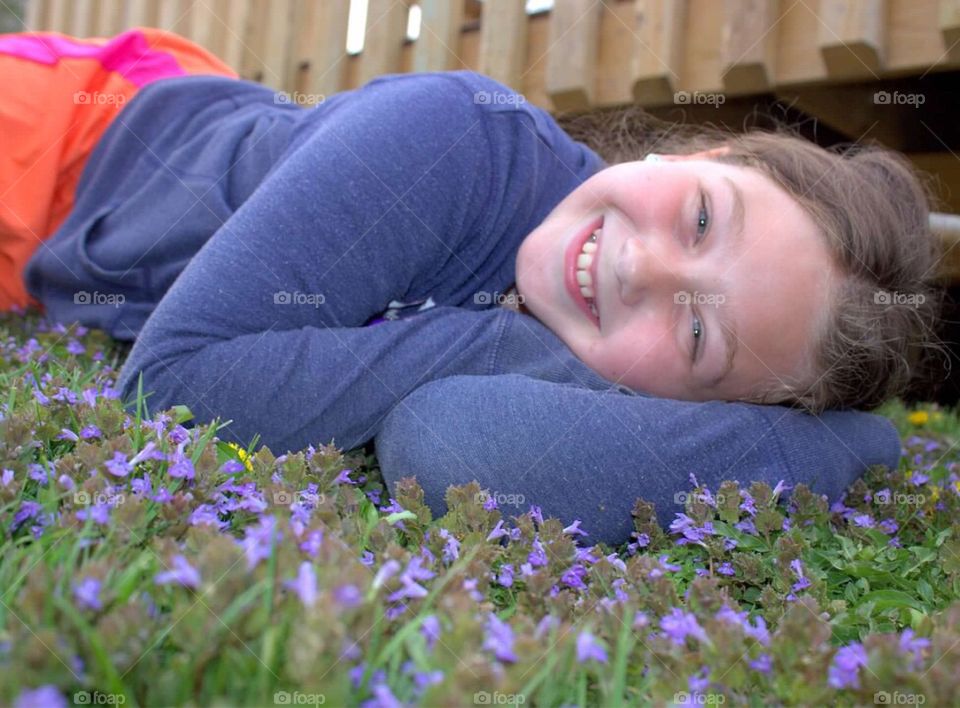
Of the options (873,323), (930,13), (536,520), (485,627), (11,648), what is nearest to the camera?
(11,648)

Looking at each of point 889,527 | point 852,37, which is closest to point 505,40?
point 852,37

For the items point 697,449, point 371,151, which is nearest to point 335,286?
point 371,151

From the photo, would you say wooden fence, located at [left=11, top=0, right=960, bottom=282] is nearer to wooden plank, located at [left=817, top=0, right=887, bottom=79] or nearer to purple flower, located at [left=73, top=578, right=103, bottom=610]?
wooden plank, located at [left=817, top=0, right=887, bottom=79]

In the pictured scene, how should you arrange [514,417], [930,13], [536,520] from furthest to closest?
[930,13] < [514,417] < [536,520]

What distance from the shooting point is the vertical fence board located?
15.2ft

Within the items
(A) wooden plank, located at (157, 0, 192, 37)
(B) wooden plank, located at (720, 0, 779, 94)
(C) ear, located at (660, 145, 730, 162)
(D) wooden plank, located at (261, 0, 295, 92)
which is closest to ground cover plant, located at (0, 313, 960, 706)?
(C) ear, located at (660, 145, 730, 162)

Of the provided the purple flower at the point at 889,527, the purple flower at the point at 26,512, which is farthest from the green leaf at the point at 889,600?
the purple flower at the point at 26,512

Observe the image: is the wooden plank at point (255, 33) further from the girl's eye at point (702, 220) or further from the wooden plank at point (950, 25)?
the girl's eye at point (702, 220)

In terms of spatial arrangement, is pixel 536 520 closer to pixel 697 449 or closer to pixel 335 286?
pixel 697 449

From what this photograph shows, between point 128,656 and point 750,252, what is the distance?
173 centimetres

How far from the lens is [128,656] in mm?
787

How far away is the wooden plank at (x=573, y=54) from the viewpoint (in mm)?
→ 4312

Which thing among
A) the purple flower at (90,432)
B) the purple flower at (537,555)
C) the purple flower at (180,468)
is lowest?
the purple flower at (537,555)

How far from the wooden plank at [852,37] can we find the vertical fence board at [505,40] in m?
1.65
